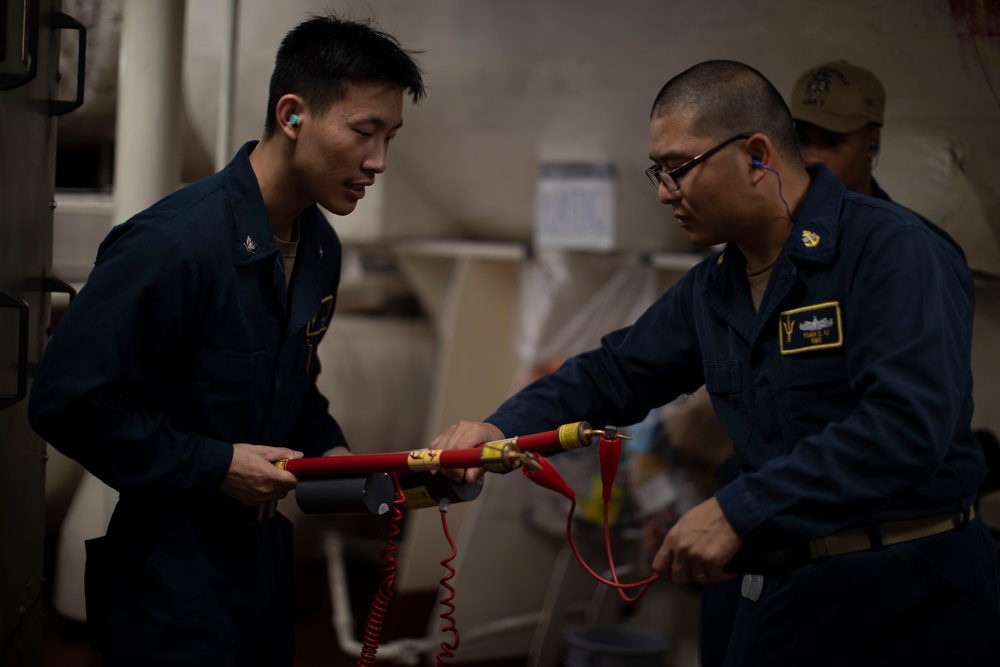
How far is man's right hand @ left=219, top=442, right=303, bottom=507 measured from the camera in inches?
63.4

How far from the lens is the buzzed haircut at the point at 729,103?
167cm

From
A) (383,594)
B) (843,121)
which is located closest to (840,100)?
(843,121)

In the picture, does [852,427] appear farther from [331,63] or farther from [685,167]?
[331,63]

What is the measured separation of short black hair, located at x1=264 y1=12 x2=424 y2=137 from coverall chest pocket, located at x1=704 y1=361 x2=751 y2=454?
0.70m

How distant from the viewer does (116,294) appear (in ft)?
5.04

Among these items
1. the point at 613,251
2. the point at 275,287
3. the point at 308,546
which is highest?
the point at 275,287

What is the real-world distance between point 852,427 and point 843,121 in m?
1.21

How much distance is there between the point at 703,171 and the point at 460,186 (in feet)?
9.26

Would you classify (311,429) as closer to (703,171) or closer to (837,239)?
(703,171)

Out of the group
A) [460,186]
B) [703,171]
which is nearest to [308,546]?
[460,186]

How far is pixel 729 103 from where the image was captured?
1679mm

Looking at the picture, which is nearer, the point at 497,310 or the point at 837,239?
the point at 837,239

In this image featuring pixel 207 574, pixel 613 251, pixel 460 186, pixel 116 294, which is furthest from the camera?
pixel 460 186

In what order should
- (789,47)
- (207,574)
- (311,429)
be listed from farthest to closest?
(789,47) → (311,429) → (207,574)
